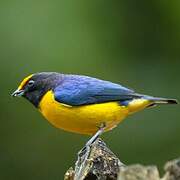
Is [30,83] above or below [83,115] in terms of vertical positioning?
above

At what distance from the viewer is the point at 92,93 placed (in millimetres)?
8945

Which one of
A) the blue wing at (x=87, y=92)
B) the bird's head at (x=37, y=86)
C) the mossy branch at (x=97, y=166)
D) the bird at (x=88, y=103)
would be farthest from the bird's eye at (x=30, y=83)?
the mossy branch at (x=97, y=166)

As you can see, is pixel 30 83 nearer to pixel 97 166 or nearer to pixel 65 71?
Answer: pixel 97 166

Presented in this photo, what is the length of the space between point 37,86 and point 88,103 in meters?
0.74

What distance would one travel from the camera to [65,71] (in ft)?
41.5

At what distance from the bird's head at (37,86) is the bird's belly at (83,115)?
1.19 ft

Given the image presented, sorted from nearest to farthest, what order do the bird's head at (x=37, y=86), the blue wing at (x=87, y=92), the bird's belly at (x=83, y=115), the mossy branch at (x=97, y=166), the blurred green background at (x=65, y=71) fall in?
the mossy branch at (x=97, y=166) < the bird's belly at (x=83, y=115) < the blue wing at (x=87, y=92) < the bird's head at (x=37, y=86) < the blurred green background at (x=65, y=71)

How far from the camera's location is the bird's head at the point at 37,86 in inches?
364

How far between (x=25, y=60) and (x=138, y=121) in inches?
76.4

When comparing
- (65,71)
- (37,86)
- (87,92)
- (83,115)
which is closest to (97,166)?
(83,115)

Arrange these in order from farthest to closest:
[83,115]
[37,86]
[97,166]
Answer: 1. [37,86]
2. [83,115]
3. [97,166]

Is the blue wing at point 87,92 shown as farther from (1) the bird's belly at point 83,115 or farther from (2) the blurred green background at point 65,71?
(2) the blurred green background at point 65,71

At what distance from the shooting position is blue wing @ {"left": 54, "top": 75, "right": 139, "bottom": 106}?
29.0ft

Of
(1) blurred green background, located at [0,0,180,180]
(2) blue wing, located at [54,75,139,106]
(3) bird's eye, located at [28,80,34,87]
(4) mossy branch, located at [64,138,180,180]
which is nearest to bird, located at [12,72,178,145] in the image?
(2) blue wing, located at [54,75,139,106]
